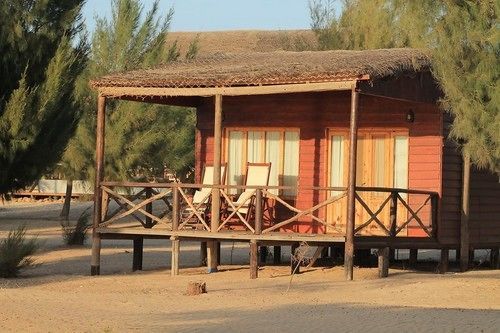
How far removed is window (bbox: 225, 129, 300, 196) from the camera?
22469mm

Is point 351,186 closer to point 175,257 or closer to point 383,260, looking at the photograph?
point 383,260

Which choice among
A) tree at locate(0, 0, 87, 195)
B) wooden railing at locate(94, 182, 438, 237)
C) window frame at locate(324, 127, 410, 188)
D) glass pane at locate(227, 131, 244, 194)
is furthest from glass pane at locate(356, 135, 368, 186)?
tree at locate(0, 0, 87, 195)

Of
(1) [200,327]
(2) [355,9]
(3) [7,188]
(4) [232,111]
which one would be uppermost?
(2) [355,9]

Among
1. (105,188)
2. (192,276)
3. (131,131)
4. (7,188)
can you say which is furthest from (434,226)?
(131,131)

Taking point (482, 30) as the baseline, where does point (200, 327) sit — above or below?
below

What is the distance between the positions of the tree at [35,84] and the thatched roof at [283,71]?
180 cm

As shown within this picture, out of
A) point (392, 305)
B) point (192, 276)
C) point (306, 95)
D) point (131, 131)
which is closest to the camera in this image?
point (392, 305)

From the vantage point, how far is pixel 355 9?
37.6 meters

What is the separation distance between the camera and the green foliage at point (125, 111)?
119 ft

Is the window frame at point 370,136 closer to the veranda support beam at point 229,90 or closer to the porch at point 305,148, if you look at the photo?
the porch at point 305,148

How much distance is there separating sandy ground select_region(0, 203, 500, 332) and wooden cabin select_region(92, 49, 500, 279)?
0.76 metres

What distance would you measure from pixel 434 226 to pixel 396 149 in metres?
1.59

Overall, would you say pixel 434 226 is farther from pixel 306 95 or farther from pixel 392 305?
pixel 392 305

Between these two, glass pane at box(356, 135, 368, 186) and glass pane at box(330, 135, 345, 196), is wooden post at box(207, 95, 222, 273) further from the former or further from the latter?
glass pane at box(356, 135, 368, 186)
